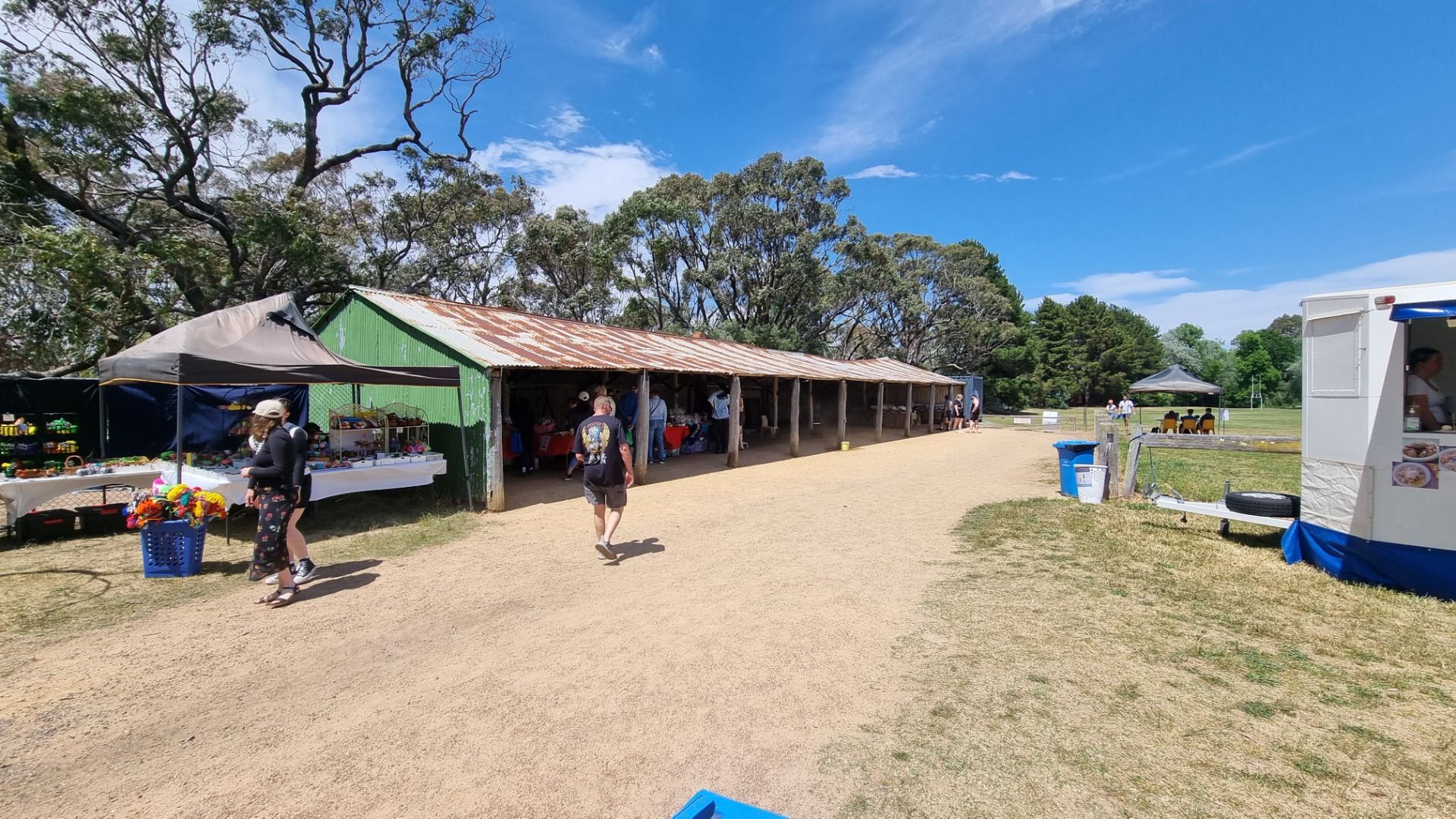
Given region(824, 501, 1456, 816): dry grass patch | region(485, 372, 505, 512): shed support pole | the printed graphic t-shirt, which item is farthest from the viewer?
region(485, 372, 505, 512): shed support pole

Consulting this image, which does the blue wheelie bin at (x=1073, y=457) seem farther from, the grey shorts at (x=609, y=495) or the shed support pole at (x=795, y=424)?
the shed support pole at (x=795, y=424)

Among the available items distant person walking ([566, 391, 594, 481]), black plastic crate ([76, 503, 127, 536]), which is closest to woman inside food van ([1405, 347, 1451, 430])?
distant person walking ([566, 391, 594, 481])

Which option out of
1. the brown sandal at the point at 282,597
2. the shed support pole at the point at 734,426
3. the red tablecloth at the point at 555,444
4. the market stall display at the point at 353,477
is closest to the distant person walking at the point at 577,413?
the red tablecloth at the point at 555,444

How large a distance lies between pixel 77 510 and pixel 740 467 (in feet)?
32.7

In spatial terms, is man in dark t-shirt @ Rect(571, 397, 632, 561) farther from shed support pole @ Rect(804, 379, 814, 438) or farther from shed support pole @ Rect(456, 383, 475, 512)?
shed support pole @ Rect(804, 379, 814, 438)

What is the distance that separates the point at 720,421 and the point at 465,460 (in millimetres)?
6920

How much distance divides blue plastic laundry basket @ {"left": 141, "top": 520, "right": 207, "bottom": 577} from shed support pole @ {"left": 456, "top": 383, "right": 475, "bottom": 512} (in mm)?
3326

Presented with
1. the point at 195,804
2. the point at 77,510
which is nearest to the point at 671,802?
the point at 195,804

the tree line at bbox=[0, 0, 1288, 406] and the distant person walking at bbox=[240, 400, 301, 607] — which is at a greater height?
the tree line at bbox=[0, 0, 1288, 406]

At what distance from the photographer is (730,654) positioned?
3.90 meters

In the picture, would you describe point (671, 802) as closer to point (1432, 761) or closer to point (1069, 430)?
point (1432, 761)

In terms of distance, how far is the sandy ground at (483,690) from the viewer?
8.49 feet

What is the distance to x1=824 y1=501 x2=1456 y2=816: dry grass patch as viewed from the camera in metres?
2.48

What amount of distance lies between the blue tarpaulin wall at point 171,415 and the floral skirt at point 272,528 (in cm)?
590
